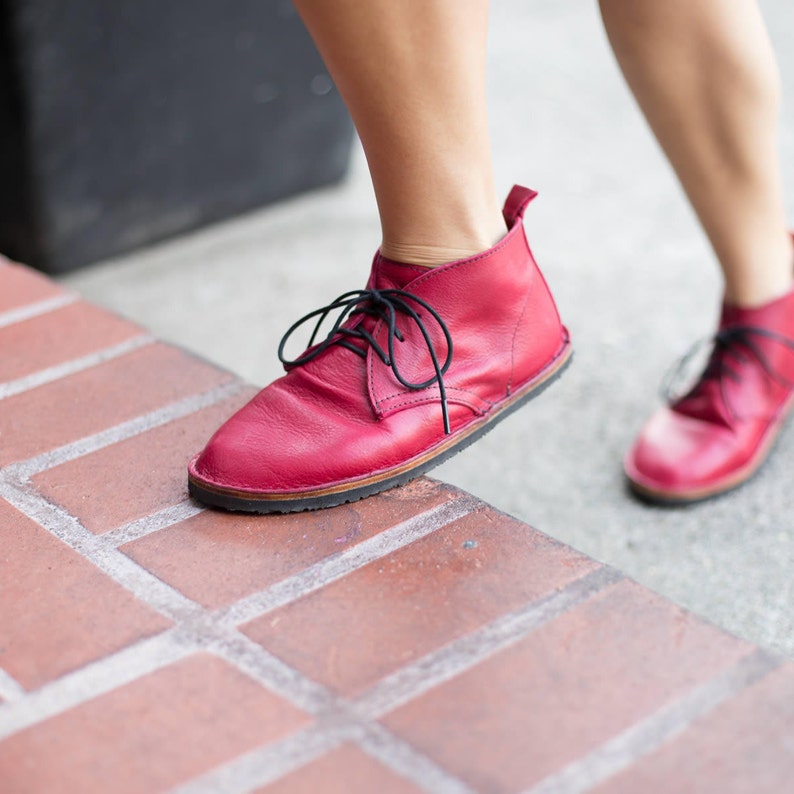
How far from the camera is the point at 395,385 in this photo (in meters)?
1.04

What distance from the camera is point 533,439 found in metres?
1.73

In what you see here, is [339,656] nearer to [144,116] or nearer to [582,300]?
[582,300]

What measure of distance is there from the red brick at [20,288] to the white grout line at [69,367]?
19 centimetres

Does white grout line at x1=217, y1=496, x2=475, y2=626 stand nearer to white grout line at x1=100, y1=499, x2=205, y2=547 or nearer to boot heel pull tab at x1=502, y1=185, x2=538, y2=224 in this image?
white grout line at x1=100, y1=499, x2=205, y2=547

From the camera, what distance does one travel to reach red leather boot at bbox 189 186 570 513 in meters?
1.01

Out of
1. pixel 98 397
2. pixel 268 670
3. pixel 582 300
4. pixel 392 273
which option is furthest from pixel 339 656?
pixel 582 300

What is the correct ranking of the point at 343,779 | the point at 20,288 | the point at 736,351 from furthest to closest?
the point at 736,351 < the point at 20,288 < the point at 343,779

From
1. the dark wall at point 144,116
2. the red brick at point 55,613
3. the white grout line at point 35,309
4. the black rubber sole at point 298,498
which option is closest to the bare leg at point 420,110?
the black rubber sole at point 298,498

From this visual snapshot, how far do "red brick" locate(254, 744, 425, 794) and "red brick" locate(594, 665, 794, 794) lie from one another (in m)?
0.14

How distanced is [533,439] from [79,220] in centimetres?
109

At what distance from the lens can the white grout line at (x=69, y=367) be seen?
1228 millimetres

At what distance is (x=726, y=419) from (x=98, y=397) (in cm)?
87

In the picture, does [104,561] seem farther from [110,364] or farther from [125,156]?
[125,156]

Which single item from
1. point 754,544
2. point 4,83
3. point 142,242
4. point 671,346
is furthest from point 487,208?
point 142,242
